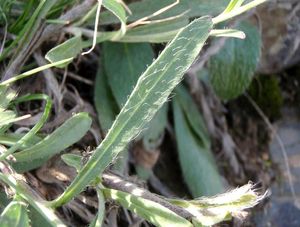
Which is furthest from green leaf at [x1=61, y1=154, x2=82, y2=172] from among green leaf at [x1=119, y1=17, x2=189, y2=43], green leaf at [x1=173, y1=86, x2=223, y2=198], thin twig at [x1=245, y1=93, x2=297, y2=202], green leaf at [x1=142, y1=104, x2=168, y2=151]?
thin twig at [x1=245, y1=93, x2=297, y2=202]

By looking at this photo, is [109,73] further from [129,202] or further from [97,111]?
[129,202]

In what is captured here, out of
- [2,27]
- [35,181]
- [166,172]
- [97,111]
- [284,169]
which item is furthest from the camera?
[284,169]

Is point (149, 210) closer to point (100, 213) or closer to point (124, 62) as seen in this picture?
point (100, 213)

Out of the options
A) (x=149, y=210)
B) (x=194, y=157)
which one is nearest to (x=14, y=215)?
(x=149, y=210)

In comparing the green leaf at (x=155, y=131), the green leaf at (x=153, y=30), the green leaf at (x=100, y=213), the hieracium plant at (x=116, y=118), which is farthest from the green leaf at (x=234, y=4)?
the green leaf at (x=155, y=131)

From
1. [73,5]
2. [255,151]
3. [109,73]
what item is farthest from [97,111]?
[255,151]
